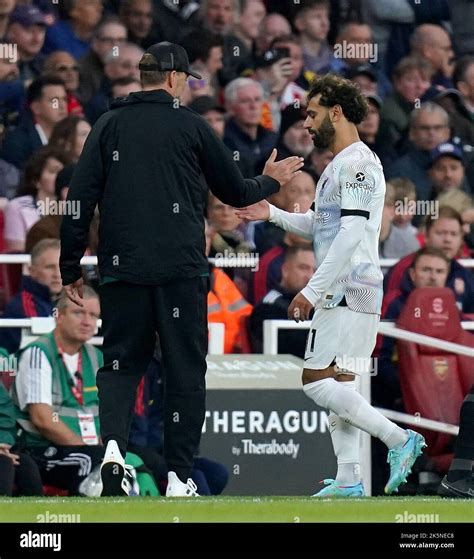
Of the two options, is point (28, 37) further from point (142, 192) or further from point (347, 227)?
point (347, 227)

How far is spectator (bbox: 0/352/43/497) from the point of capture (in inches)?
375

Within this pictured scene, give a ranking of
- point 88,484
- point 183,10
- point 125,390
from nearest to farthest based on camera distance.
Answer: point 125,390 < point 88,484 < point 183,10

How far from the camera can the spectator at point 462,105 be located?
1345 cm

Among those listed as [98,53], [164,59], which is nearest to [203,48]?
[98,53]

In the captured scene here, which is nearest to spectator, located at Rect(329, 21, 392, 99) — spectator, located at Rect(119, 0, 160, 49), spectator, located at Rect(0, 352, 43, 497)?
spectator, located at Rect(119, 0, 160, 49)

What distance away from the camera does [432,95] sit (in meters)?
13.5

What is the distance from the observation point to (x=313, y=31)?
1344cm

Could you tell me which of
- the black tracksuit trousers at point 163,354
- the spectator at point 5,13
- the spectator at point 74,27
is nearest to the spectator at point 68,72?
the spectator at point 74,27

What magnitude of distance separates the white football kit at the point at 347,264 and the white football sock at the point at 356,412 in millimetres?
122

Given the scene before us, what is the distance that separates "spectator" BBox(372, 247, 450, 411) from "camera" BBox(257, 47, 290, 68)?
6.95ft

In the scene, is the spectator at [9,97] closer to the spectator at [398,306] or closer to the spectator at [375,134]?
the spectator at [375,134]

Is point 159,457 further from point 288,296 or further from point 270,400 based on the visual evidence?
point 288,296
